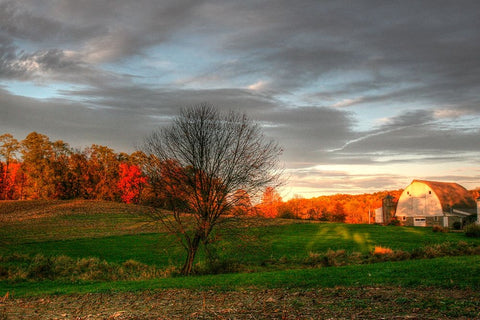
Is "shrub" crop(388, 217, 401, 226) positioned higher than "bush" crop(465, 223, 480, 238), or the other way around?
"bush" crop(465, 223, 480, 238)

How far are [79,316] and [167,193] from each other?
36.9 ft

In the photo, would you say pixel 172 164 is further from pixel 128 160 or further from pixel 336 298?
pixel 128 160

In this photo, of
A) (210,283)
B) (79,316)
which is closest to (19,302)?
(79,316)

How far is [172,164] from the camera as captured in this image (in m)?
21.9

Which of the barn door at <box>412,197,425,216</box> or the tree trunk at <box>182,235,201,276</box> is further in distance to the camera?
the barn door at <box>412,197,425,216</box>

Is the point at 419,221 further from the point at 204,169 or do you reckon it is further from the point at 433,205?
the point at 204,169

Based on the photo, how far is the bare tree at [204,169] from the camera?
21.6 metres

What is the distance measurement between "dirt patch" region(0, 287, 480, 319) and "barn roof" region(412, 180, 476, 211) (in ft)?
213

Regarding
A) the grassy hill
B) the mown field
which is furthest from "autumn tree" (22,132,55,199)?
the mown field

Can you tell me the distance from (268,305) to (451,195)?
7095cm

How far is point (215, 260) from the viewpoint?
22578mm

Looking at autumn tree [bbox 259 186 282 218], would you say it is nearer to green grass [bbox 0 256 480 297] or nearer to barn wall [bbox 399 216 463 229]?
green grass [bbox 0 256 480 297]

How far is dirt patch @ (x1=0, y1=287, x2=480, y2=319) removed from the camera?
28.0 ft

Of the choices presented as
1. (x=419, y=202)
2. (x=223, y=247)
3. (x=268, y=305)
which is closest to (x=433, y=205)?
(x=419, y=202)
